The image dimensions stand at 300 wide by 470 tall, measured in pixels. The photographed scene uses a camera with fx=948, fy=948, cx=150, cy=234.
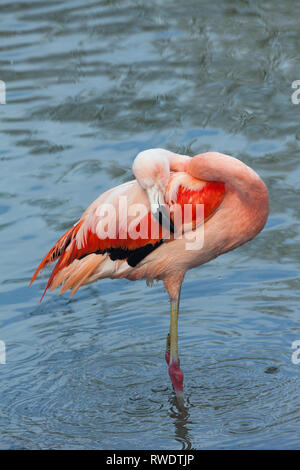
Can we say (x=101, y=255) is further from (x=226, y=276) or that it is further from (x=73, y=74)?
(x=73, y=74)

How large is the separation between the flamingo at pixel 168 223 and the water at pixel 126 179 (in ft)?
1.32

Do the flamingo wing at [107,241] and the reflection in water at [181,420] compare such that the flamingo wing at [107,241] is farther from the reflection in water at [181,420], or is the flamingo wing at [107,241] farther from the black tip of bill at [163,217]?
the reflection in water at [181,420]

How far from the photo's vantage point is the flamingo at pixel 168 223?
4910 millimetres

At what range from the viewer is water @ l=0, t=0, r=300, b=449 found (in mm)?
5188

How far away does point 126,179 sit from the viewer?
27.7 ft

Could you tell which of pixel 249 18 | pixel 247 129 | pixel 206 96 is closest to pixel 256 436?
pixel 247 129

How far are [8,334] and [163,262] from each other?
4.50 ft

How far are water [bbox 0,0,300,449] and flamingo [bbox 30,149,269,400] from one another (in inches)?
15.9

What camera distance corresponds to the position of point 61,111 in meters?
10.1
